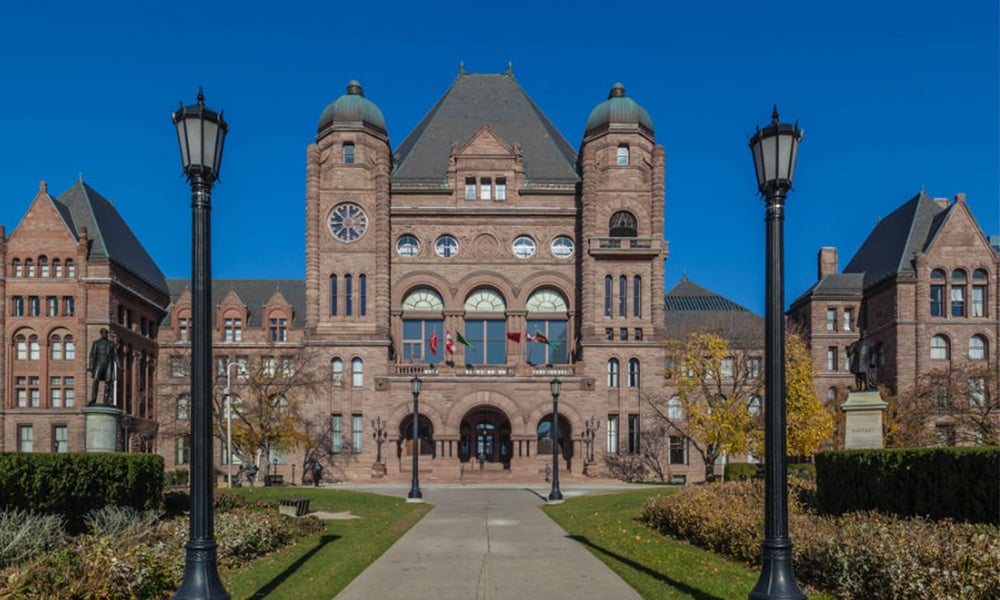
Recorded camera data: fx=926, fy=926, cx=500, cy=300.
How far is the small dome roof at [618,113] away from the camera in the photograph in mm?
60281

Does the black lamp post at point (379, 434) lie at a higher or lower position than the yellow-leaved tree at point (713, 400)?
lower

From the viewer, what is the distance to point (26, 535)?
14.9 meters

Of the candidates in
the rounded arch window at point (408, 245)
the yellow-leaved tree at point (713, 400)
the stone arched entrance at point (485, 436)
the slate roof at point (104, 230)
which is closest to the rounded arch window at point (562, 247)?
the rounded arch window at point (408, 245)

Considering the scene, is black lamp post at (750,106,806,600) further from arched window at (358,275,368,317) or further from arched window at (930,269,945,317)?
arched window at (930,269,945,317)

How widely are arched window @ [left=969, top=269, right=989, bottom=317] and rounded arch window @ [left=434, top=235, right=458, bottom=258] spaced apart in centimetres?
3453

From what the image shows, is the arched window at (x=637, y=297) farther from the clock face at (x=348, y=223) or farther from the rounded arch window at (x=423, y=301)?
the clock face at (x=348, y=223)

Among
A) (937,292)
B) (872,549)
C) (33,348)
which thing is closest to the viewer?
(872,549)

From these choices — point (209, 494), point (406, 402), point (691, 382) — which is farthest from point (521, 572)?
point (406, 402)

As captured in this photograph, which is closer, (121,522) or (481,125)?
(121,522)

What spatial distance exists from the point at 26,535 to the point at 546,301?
159ft

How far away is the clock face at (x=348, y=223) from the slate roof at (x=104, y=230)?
15.4 m

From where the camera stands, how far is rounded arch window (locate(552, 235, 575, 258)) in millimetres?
62000

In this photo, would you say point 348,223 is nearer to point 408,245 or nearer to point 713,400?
point 408,245

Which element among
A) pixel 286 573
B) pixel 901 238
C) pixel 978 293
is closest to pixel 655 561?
pixel 286 573
